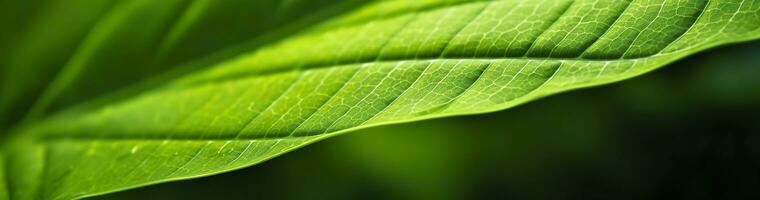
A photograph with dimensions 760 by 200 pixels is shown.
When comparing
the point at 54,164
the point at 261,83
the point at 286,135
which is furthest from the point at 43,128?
the point at 286,135

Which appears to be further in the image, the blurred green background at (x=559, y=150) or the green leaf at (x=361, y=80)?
the blurred green background at (x=559, y=150)

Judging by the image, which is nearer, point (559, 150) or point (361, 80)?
point (361, 80)

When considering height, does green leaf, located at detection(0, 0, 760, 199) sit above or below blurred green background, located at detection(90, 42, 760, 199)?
above

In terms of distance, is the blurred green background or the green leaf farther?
the blurred green background

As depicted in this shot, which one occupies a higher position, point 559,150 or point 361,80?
point 361,80

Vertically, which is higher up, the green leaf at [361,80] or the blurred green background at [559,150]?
the green leaf at [361,80]
